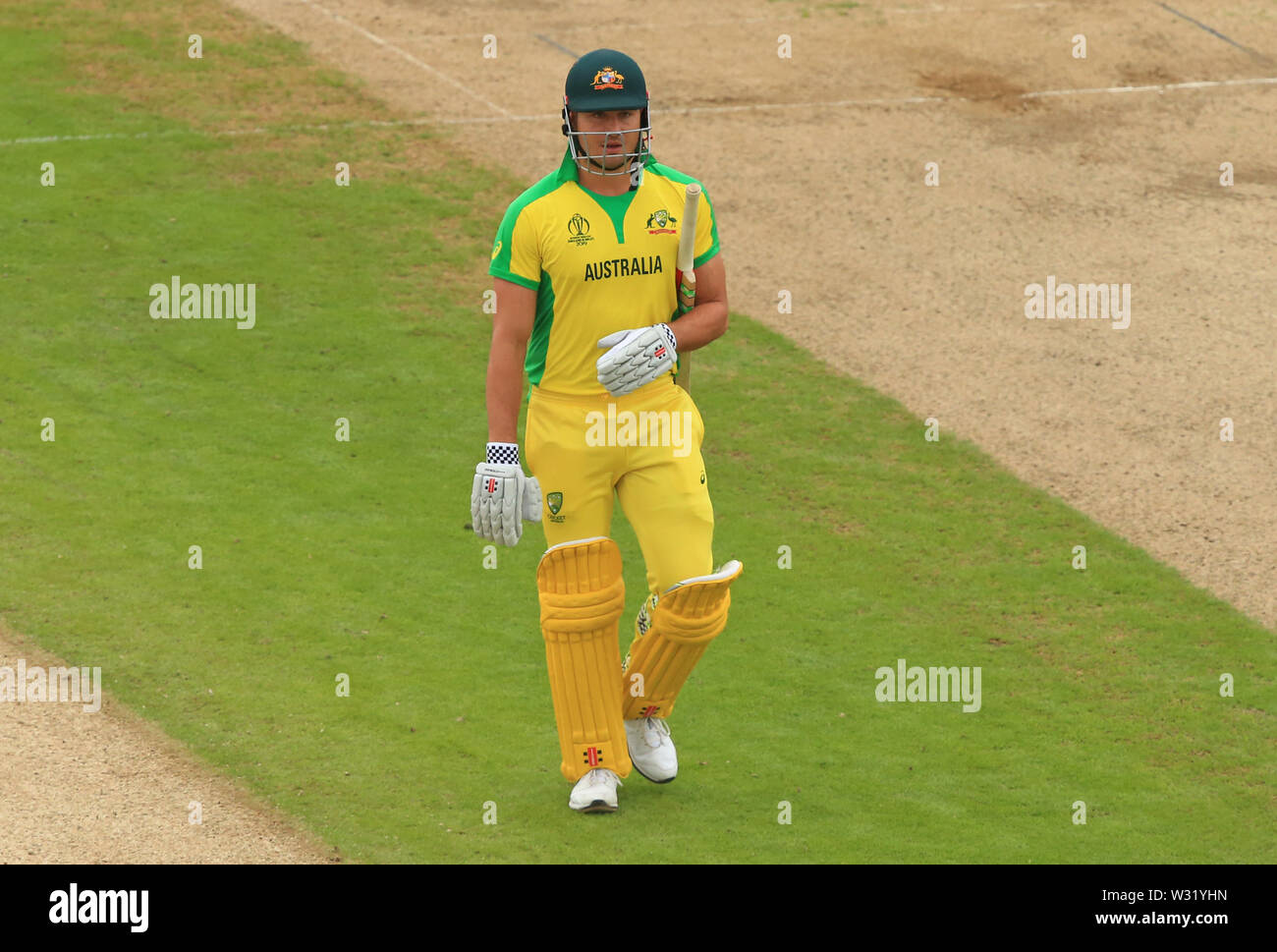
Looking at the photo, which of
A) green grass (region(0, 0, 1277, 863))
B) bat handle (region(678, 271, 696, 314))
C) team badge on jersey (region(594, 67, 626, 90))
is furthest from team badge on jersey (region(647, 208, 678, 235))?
green grass (region(0, 0, 1277, 863))

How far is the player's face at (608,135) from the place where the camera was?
688 cm

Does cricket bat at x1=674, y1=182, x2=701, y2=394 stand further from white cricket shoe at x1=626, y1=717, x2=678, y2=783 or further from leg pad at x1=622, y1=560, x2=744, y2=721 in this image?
white cricket shoe at x1=626, y1=717, x2=678, y2=783

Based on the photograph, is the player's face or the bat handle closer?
the player's face

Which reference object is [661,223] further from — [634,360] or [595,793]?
[595,793]

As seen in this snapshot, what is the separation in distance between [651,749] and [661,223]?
2229 mm

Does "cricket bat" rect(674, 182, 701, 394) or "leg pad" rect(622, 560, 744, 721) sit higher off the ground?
"cricket bat" rect(674, 182, 701, 394)

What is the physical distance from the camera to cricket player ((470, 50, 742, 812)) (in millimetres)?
6910

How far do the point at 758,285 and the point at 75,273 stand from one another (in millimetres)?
5103

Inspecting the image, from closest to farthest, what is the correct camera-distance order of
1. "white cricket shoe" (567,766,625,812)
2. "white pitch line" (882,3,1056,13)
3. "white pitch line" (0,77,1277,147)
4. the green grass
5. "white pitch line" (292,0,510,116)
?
"white cricket shoe" (567,766,625,812) → the green grass → "white pitch line" (0,77,1277,147) → "white pitch line" (292,0,510,116) → "white pitch line" (882,3,1056,13)

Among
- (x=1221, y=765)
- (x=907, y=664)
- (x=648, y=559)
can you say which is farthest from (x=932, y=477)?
(x=648, y=559)

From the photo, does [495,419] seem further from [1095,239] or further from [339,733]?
[1095,239]

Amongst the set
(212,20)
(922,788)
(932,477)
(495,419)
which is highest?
(212,20)

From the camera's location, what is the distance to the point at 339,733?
7988 millimetres

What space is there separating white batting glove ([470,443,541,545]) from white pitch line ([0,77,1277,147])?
9.21 m
